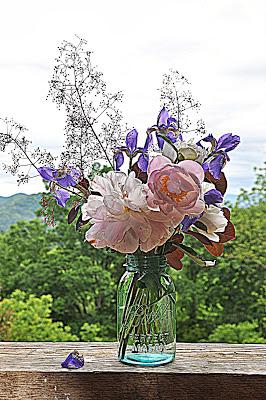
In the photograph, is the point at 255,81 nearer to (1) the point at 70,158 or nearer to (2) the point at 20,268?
(1) the point at 70,158

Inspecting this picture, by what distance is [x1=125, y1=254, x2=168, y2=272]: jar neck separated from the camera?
3.37 feet

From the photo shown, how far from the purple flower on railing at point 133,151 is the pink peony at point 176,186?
0.07 meters

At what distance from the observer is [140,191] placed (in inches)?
36.6

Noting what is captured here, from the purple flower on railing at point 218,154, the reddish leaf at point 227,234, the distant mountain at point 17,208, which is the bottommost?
the reddish leaf at point 227,234

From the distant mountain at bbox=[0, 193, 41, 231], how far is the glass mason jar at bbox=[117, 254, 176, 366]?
5.63ft

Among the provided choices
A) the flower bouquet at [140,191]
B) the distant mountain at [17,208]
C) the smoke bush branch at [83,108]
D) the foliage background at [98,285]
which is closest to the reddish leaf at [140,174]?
the flower bouquet at [140,191]

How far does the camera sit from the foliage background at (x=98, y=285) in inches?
120

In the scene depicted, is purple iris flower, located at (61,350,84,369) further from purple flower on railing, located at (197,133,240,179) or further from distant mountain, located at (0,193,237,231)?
distant mountain, located at (0,193,237,231)

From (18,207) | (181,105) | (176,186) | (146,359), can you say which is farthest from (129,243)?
(18,207)

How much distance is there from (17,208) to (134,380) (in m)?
1.97

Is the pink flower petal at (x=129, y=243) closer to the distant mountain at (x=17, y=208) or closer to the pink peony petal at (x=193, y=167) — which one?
the pink peony petal at (x=193, y=167)

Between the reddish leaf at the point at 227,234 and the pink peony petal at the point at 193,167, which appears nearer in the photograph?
the pink peony petal at the point at 193,167

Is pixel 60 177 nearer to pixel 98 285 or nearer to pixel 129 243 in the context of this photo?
pixel 129 243

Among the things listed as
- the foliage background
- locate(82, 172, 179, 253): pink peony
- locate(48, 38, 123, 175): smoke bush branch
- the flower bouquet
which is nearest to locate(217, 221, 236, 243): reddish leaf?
the flower bouquet
